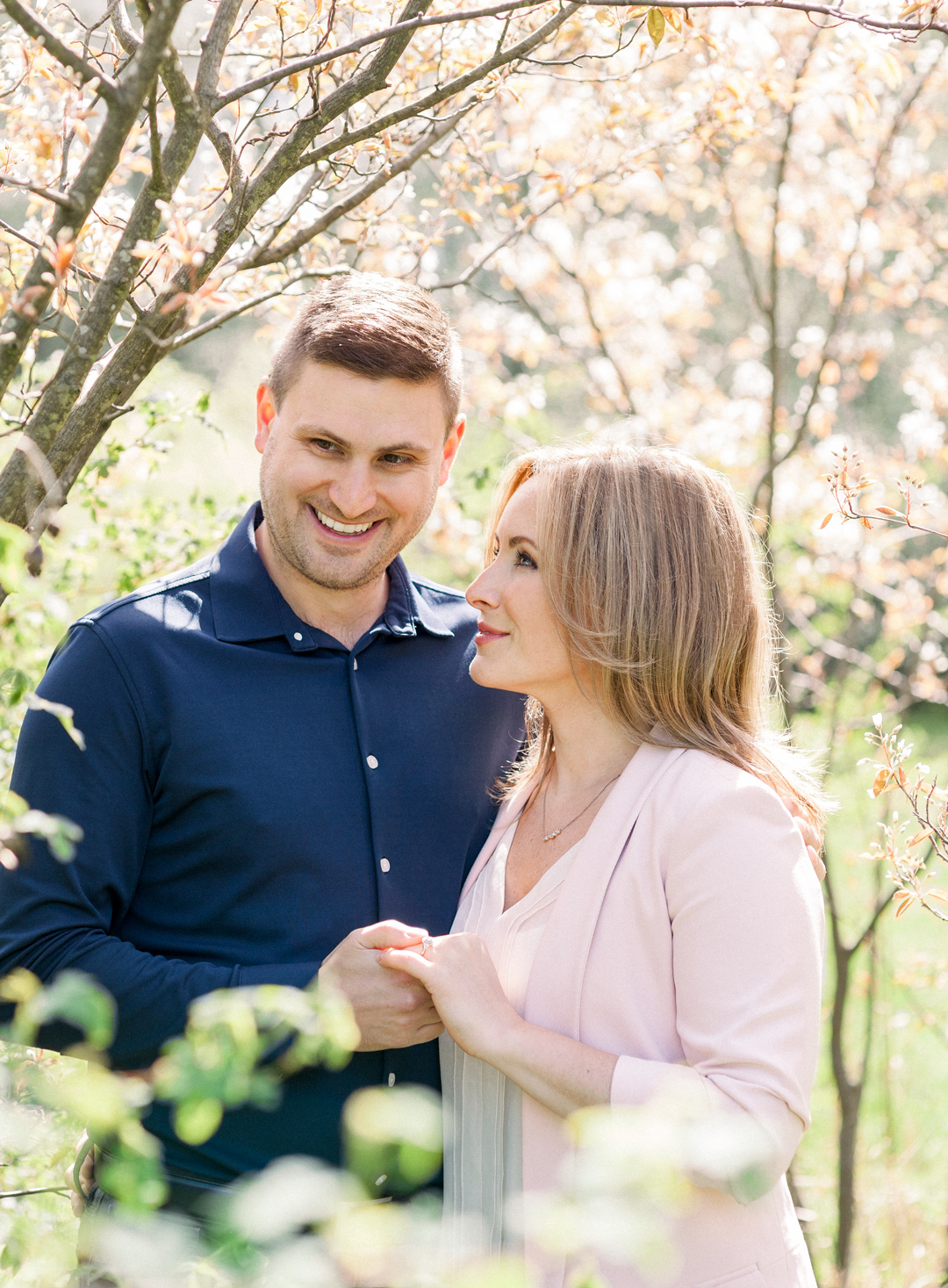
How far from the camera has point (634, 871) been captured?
5.97 feet

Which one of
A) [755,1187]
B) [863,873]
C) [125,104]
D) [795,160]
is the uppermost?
[795,160]

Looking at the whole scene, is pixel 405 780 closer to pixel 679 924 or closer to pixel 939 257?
pixel 679 924

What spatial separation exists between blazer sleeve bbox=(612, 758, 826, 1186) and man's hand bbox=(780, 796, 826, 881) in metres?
0.14

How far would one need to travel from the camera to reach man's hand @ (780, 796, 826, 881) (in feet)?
6.53

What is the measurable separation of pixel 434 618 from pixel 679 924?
91 cm

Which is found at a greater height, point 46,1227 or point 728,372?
point 728,372

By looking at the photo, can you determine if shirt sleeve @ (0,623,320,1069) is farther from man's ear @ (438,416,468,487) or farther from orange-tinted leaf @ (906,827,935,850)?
orange-tinted leaf @ (906,827,935,850)

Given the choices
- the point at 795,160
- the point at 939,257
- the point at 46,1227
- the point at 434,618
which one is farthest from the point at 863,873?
the point at 46,1227

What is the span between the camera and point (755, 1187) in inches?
31.7

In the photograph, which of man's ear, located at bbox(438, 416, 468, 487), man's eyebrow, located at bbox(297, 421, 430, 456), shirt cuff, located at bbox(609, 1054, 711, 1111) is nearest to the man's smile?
man's eyebrow, located at bbox(297, 421, 430, 456)

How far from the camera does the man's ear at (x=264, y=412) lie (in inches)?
92.0

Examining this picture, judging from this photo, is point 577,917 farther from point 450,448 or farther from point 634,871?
point 450,448

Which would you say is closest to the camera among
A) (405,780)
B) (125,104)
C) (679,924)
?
(125,104)

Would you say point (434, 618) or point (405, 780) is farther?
point (434, 618)
